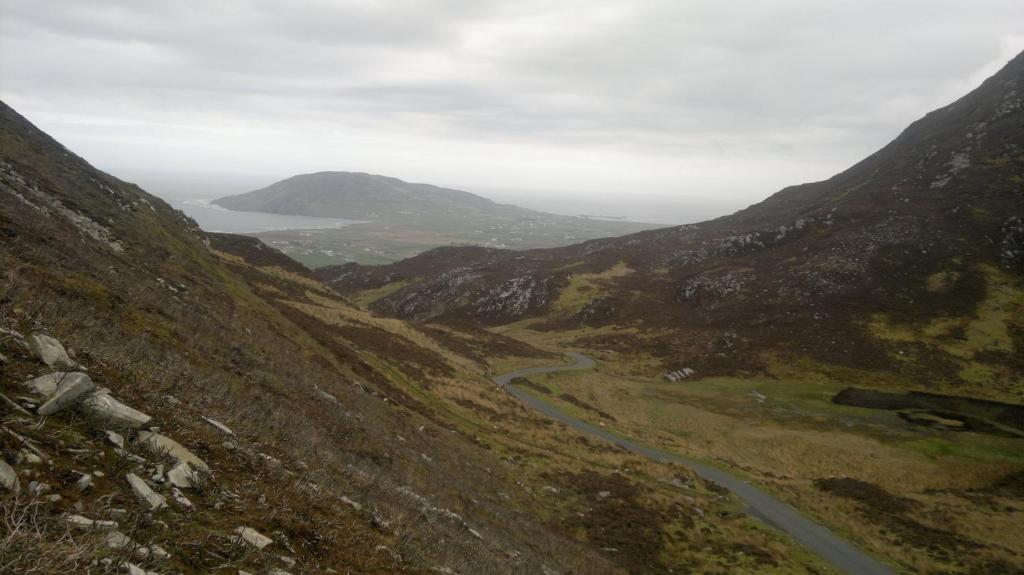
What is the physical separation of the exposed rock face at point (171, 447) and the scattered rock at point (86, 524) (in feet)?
7.83

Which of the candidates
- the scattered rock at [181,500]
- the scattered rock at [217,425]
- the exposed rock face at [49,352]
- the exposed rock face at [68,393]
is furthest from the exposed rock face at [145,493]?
the scattered rock at [217,425]

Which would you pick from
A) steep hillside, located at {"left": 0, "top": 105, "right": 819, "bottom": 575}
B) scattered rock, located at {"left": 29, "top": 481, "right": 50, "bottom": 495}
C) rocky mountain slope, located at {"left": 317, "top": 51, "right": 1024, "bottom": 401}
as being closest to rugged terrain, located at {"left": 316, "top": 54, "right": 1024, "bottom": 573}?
rocky mountain slope, located at {"left": 317, "top": 51, "right": 1024, "bottom": 401}

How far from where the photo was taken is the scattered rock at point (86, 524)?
4.70 meters

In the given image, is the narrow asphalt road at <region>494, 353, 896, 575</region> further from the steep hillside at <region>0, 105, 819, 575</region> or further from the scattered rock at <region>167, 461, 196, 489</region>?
the scattered rock at <region>167, 461, 196, 489</region>

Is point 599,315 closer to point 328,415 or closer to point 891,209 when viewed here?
point 891,209

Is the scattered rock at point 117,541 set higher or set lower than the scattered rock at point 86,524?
lower

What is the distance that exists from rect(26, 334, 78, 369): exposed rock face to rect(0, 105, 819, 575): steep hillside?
0.05m

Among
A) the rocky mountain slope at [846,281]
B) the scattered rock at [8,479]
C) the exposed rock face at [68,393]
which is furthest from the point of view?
the rocky mountain slope at [846,281]

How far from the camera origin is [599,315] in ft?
319

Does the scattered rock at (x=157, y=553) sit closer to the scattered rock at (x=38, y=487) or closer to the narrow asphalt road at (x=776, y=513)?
the scattered rock at (x=38, y=487)

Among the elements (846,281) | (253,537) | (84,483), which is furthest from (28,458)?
(846,281)

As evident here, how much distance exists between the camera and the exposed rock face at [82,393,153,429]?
697 cm

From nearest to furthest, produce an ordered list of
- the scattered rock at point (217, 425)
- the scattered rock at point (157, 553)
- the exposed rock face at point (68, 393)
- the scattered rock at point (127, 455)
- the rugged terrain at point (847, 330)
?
the scattered rock at point (157, 553)
the exposed rock face at point (68, 393)
the scattered rock at point (127, 455)
the scattered rock at point (217, 425)
the rugged terrain at point (847, 330)

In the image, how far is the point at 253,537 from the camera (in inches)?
262
